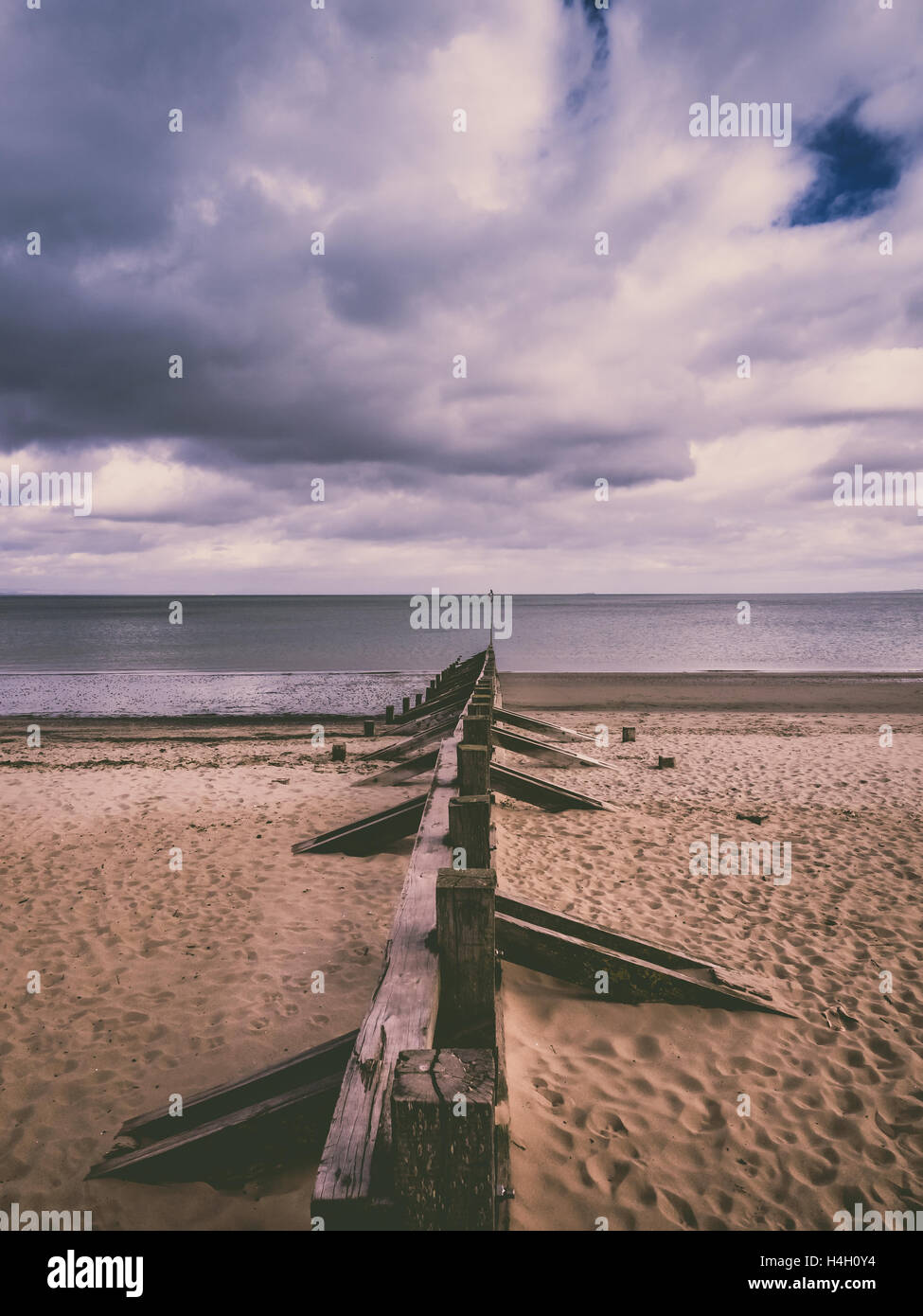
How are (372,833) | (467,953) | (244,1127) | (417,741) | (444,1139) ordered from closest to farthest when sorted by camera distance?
(444,1139) → (467,953) → (244,1127) → (372,833) → (417,741)

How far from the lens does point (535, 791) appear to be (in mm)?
8688

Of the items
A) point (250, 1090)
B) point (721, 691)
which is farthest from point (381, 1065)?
point (721, 691)

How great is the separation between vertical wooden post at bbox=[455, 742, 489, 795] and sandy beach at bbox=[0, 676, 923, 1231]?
1.43 meters

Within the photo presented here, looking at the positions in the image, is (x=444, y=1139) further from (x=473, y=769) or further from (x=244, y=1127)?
(x=473, y=769)

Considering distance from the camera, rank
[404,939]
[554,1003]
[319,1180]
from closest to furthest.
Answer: [319,1180], [404,939], [554,1003]

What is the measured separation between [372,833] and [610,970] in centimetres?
373

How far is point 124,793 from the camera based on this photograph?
431 inches

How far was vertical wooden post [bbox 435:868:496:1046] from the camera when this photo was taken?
9.22ft

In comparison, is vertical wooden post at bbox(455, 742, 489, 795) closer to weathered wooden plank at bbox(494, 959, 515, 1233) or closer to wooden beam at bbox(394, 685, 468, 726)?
weathered wooden plank at bbox(494, 959, 515, 1233)

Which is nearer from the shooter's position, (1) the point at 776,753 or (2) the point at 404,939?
(2) the point at 404,939

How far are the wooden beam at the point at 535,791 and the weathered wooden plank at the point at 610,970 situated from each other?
3.85m
